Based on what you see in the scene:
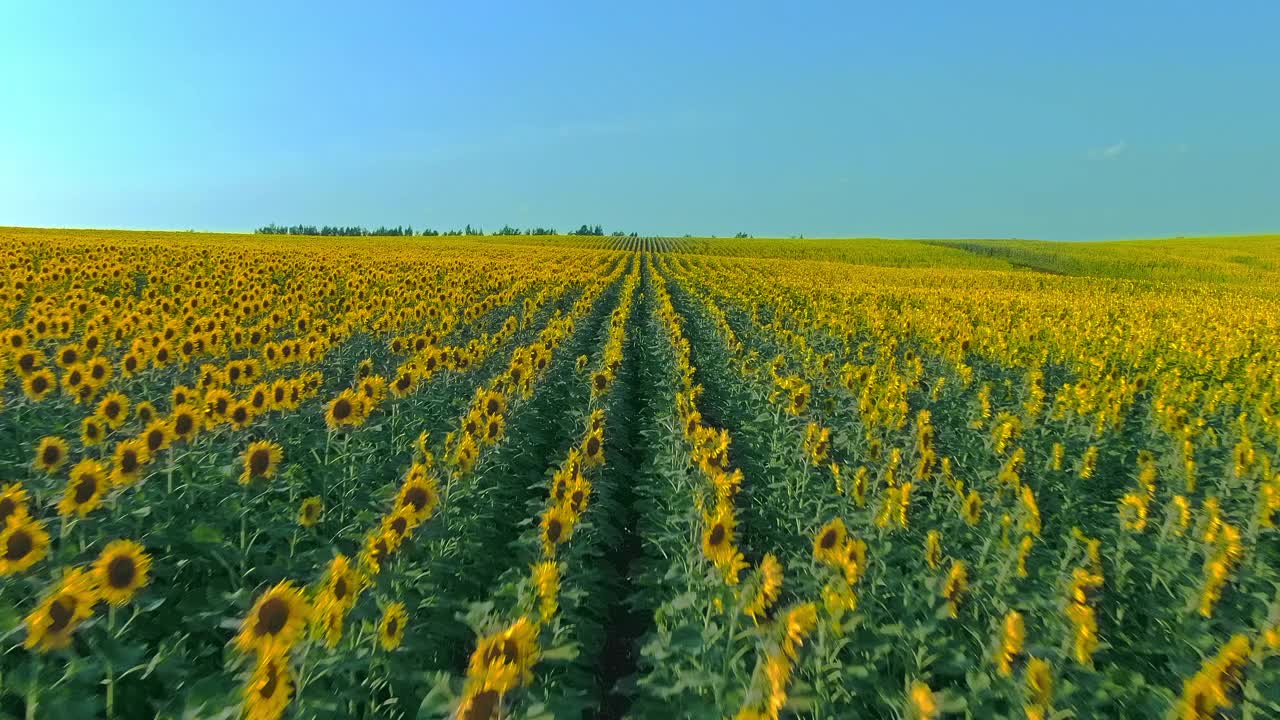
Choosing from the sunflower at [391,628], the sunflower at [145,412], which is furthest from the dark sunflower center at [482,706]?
the sunflower at [145,412]

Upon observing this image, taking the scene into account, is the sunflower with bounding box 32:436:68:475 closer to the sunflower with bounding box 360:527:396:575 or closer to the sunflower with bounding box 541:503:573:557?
the sunflower with bounding box 360:527:396:575

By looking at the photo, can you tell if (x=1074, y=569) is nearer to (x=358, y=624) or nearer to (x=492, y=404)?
(x=358, y=624)

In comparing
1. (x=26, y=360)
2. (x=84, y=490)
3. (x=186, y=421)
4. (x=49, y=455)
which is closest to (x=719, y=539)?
(x=84, y=490)

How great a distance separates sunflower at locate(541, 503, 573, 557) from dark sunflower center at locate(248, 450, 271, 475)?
193 cm

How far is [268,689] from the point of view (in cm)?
235

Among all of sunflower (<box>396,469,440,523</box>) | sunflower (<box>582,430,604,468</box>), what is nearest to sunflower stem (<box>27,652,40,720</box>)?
sunflower (<box>396,469,440,523</box>)

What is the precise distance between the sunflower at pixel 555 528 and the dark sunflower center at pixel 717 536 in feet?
2.90

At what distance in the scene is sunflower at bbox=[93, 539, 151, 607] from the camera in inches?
113

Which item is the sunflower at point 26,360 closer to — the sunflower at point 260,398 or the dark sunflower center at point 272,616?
the sunflower at point 260,398

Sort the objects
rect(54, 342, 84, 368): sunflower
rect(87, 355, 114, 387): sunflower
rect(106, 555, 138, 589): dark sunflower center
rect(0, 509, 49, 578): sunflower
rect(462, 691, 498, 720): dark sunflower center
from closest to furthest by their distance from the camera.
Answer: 1. rect(462, 691, 498, 720): dark sunflower center
2. rect(106, 555, 138, 589): dark sunflower center
3. rect(0, 509, 49, 578): sunflower
4. rect(87, 355, 114, 387): sunflower
5. rect(54, 342, 84, 368): sunflower

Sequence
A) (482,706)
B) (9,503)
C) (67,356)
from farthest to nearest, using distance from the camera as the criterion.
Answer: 1. (67,356)
2. (9,503)
3. (482,706)

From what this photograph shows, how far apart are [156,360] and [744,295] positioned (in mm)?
16877

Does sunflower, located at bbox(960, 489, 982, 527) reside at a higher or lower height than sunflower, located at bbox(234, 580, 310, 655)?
lower

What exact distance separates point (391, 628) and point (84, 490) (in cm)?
203
